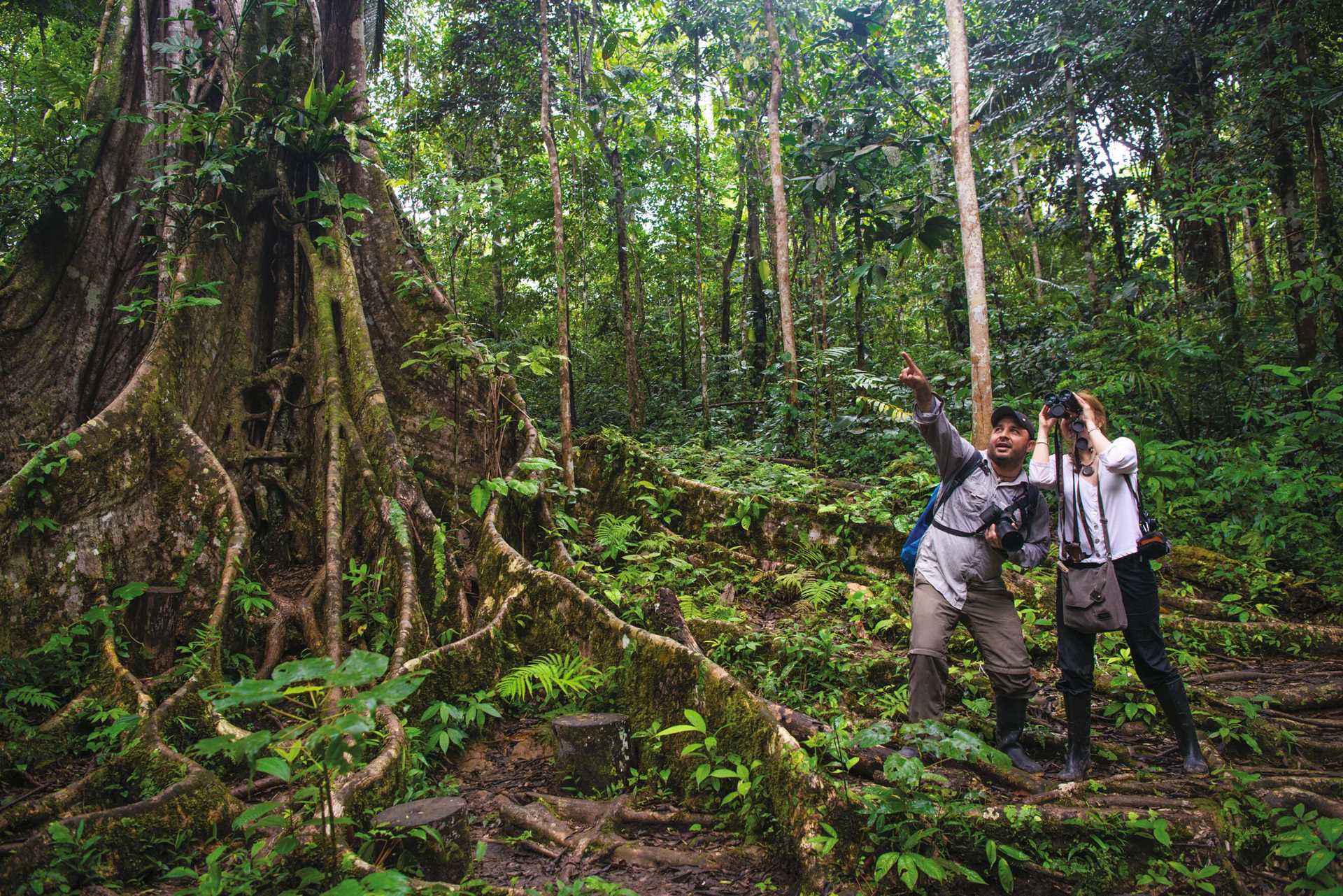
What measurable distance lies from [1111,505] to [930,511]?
0.94 meters

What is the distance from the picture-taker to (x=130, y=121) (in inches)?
255

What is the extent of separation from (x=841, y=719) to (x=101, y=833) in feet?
10.3

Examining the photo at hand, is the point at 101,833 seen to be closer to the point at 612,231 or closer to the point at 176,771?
the point at 176,771

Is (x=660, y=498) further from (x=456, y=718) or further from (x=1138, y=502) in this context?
(x=1138, y=502)

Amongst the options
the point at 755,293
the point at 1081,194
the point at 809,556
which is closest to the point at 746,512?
the point at 809,556

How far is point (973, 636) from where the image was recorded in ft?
13.3

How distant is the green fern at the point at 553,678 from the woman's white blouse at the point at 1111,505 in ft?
9.34

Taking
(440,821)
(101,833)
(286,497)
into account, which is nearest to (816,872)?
(440,821)

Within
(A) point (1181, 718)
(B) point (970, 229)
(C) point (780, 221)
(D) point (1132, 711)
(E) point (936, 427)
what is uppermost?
(C) point (780, 221)

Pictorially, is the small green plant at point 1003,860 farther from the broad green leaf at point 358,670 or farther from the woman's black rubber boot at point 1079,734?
the broad green leaf at point 358,670

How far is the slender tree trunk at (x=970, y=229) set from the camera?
7.39m

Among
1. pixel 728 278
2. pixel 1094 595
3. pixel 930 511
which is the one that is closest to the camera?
pixel 1094 595

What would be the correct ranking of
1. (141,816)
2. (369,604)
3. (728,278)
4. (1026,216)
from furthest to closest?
(728,278) < (1026,216) < (369,604) < (141,816)

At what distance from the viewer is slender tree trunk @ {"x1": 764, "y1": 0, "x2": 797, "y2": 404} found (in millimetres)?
9438
